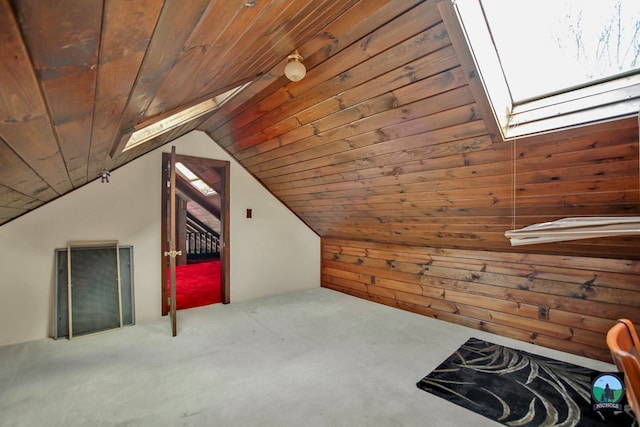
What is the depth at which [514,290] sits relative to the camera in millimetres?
2857

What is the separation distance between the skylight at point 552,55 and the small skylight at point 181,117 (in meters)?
1.57

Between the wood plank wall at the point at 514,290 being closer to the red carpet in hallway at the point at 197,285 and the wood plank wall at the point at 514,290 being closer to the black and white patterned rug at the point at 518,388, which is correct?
the black and white patterned rug at the point at 518,388

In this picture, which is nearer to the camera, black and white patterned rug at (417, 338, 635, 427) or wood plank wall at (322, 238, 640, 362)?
black and white patterned rug at (417, 338, 635, 427)

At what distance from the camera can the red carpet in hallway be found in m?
3.99

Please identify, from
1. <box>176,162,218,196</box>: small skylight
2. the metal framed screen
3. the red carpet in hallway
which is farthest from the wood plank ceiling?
<box>176,162,218,196</box>: small skylight

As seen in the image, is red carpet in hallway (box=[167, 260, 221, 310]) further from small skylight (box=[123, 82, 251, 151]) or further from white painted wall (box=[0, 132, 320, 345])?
small skylight (box=[123, 82, 251, 151])

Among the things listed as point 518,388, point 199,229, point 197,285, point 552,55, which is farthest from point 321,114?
point 199,229

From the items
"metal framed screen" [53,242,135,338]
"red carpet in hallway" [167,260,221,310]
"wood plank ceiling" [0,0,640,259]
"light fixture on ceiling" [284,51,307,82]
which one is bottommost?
"red carpet in hallway" [167,260,221,310]

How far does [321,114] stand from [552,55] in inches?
59.7

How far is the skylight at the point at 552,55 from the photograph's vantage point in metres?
1.52

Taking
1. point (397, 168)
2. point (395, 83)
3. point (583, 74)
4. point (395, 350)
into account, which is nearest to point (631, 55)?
point (583, 74)

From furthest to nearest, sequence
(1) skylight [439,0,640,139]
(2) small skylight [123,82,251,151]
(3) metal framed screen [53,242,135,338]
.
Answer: (3) metal framed screen [53,242,135,338] < (2) small skylight [123,82,251,151] < (1) skylight [439,0,640,139]

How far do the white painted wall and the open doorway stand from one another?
9 cm

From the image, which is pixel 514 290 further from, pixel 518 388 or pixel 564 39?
pixel 564 39
